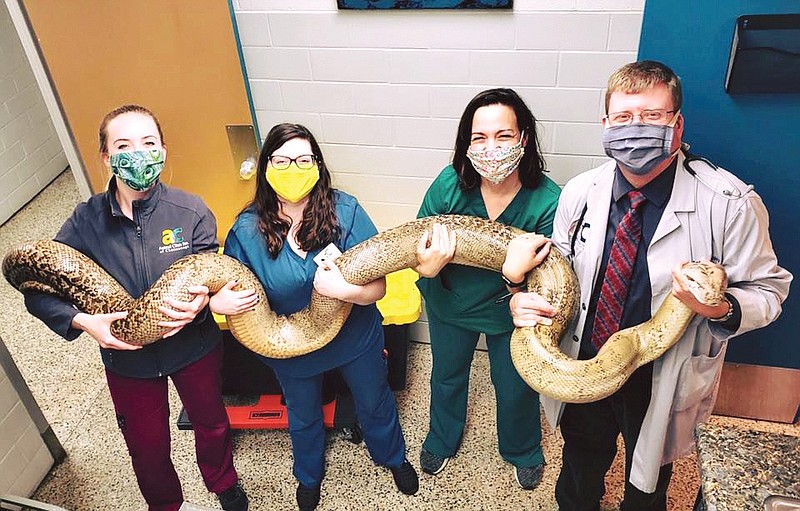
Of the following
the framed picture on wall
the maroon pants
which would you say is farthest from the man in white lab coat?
the maroon pants

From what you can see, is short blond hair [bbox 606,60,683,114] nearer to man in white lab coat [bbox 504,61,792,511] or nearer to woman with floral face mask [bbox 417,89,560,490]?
man in white lab coat [bbox 504,61,792,511]

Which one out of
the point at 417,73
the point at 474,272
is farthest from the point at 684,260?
the point at 417,73

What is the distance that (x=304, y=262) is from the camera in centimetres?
231

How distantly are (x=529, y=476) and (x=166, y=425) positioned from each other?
1.58 meters

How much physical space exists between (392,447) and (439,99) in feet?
5.26

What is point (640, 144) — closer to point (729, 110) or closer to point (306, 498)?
point (729, 110)

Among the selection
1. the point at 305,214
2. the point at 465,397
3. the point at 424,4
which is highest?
the point at 424,4

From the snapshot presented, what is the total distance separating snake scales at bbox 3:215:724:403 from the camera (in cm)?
195

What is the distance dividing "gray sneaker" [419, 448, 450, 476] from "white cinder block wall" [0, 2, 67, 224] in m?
4.05

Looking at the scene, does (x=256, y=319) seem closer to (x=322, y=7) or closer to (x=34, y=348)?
(x=322, y=7)

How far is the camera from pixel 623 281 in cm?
199

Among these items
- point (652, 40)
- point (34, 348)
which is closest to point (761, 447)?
point (652, 40)

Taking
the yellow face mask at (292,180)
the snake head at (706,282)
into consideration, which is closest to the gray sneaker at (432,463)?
the yellow face mask at (292,180)

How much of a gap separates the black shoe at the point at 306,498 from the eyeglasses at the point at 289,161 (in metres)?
1.48
